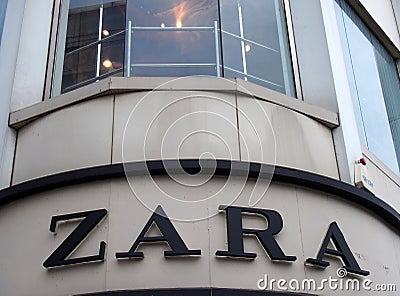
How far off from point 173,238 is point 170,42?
307cm

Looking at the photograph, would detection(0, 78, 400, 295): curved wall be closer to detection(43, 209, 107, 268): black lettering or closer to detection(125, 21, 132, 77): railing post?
detection(43, 209, 107, 268): black lettering

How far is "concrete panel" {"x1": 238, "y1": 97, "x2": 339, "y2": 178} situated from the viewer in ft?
22.0

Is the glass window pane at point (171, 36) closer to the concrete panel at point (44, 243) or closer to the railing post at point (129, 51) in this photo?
the railing post at point (129, 51)

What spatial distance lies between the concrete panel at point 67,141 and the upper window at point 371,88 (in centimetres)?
429

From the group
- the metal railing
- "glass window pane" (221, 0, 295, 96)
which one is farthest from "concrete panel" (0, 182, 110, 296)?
"glass window pane" (221, 0, 295, 96)

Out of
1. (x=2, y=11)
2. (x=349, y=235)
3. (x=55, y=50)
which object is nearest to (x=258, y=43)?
(x=55, y=50)

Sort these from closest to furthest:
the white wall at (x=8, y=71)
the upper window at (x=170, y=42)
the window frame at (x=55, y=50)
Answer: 1. the white wall at (x=8, y=71)
2. the upper window at (x=170, y=42)
3. the window frame at (x=55, y=50)

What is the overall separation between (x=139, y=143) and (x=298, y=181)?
→ 183cm

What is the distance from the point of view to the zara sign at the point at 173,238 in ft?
19.0

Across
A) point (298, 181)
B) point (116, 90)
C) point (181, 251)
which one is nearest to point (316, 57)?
point (298, 181)

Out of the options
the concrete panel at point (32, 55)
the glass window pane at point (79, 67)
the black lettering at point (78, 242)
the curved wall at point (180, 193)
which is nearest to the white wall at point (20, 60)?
the concrete panel at point (32, 55)

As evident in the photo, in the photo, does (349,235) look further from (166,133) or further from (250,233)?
(166,133)

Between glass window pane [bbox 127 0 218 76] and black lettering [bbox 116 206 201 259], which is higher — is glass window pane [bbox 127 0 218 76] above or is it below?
above

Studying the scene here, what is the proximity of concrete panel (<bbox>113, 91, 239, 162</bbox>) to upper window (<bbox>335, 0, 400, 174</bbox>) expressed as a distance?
3.21 m
